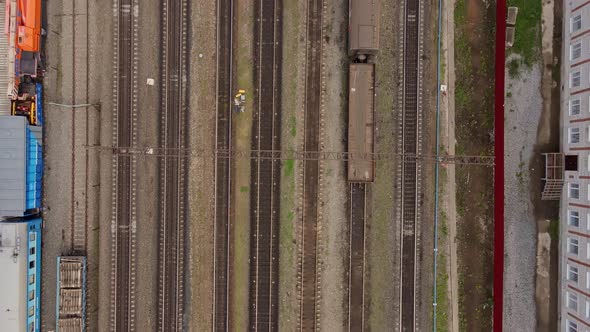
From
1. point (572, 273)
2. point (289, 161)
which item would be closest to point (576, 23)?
point (572, 273)

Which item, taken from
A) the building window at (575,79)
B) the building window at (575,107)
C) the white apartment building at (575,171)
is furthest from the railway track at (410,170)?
the building window at (575,79)

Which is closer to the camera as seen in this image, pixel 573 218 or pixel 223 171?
pixel 573 218

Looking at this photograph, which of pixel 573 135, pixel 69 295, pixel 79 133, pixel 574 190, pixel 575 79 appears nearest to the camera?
pixel 574 190

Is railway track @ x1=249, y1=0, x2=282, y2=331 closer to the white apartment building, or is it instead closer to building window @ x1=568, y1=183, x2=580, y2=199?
the white apartment building

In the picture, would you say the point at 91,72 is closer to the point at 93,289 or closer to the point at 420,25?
the point at 93,289

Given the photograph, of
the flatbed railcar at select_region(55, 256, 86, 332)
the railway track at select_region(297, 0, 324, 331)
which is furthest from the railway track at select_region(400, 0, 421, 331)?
the flatbed railcar at select_region(55, 256, 86, 332)

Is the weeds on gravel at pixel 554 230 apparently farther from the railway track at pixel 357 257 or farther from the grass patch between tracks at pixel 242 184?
the grass patch between tracks at pixel 242 184

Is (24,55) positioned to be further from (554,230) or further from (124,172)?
(554,230)

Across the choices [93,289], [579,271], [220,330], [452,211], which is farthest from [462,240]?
[93,289]
